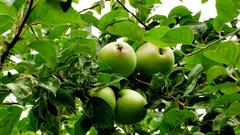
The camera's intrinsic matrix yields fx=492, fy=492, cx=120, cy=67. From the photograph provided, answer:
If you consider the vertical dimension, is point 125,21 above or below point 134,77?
above

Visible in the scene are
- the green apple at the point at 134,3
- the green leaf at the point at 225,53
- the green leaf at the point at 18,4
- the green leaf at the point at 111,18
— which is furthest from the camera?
the green apple at the point at 134,3

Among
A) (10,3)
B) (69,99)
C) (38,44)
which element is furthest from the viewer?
(69,99)

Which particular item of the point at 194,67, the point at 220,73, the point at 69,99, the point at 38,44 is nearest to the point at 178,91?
the point at 194,67

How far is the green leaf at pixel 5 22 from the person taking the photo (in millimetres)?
1016

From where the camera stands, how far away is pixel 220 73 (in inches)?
48.5

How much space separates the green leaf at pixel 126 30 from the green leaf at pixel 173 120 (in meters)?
0.27

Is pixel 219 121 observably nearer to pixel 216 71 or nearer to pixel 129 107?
pixel 216 71

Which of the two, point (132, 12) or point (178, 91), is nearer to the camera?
point (178, 91)

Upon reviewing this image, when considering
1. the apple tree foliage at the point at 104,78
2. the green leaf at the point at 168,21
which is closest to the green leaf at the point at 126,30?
the apple tree foliage at the point at 104,78

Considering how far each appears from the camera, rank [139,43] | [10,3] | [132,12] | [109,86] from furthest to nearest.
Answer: [132,12], [139,43], [109,86], [10,3]

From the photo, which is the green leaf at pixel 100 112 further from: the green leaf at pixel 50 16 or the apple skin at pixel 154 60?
the green leaf at pixel 50 16

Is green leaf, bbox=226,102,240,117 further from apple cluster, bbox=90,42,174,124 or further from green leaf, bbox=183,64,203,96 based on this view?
apple cluster, bbox=90,42,174,124

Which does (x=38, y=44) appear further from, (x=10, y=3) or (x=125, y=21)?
(x=125, y=21)

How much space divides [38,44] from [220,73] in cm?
46
